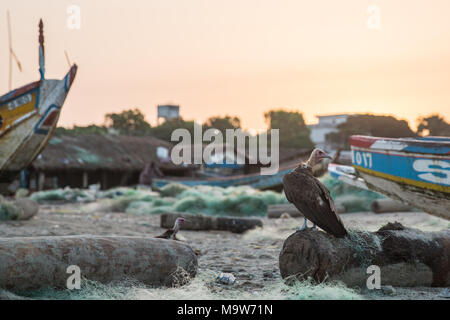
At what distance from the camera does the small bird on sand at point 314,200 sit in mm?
5152

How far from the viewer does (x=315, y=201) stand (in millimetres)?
5145

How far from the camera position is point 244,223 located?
1166 cm

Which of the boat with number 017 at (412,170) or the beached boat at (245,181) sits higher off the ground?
the boat with number 017 at (412,170)

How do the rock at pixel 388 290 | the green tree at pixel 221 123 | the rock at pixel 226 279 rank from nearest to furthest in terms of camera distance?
the rock at pixel 388 290 < the rock at pixel 226 279 < the green tree at pixel 221 123

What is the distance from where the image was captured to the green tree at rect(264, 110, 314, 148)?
4519cm

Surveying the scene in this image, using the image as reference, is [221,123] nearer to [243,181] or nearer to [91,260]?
[243,181]

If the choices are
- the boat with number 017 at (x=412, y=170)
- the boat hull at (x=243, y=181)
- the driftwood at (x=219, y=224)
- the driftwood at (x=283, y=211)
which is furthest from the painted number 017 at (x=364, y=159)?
the boat hull at (x=243, y=181)

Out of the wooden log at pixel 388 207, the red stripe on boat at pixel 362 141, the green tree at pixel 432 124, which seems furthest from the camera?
the green tree at pixel 432 124

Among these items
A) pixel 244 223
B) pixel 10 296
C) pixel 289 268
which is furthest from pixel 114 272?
pixel 244 223

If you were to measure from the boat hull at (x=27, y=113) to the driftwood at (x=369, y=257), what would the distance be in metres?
11.5

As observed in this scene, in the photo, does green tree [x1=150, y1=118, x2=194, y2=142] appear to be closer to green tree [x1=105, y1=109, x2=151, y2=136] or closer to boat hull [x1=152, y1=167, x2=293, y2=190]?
green tree [x1=105, y1=109, x2=151, y2=136]

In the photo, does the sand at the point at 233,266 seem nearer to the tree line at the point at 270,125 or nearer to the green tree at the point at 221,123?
the tree line at the point at 270,125

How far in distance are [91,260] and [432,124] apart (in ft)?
123

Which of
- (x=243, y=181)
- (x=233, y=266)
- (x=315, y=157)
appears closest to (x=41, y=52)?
(x=233, y=266)
